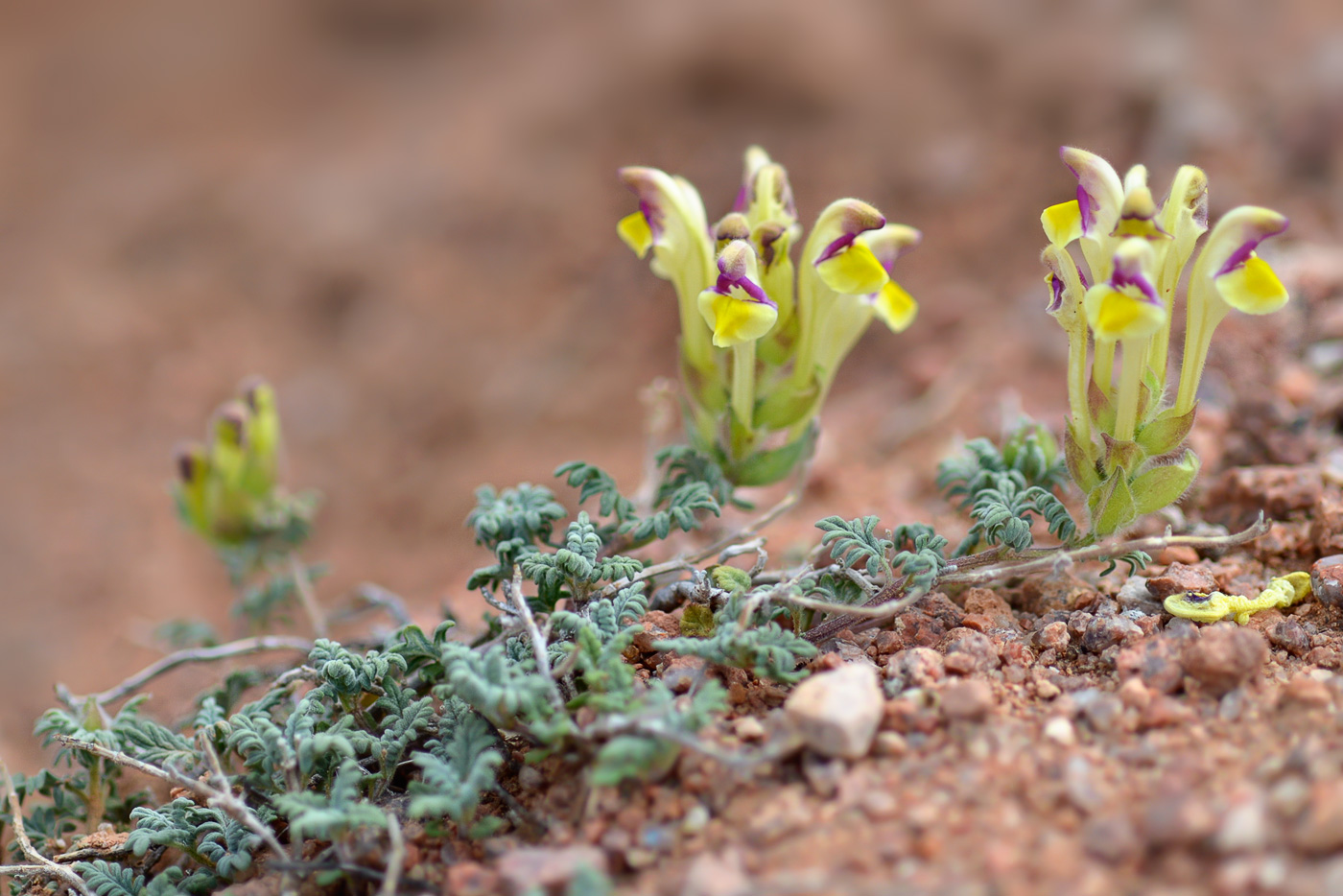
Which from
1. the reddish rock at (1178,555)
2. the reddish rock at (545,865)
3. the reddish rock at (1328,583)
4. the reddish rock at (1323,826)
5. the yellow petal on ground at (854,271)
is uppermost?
the yellow petal on ground at (854,271)

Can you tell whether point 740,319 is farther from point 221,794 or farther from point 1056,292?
point 221,794

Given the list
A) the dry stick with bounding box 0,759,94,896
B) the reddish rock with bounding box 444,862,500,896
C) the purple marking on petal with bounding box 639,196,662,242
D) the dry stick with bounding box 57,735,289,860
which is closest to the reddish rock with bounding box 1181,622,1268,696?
the reddish rock with bounding box 444,862,500,896

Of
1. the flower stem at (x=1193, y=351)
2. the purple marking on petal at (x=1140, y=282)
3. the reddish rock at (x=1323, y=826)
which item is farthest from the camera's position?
the flower stem at (x=1193, y=351)

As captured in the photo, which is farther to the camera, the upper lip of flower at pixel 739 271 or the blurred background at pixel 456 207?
the blurred background at pixel 456 207

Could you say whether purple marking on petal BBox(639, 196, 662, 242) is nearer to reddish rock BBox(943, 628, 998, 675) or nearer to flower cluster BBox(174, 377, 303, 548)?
reddish rock BBox(943, 628, 998, 675)

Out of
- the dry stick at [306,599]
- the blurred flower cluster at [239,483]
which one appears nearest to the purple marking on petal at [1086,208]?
the dry stick at [306,599]

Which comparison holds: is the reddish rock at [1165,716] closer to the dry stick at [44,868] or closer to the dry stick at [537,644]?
the dry stick at [537,644]

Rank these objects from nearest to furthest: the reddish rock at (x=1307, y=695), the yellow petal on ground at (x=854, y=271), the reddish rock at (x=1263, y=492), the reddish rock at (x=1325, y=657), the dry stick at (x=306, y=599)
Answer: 1. the reddish rock at (x=1307, y=695)
2. the reddish rock at (x=1325, y=657)
3. the yellow petal on ground at (x=854, y=271)
4. the reddish rock at (x=1263, y=492)
5. the dry stick at (x=306, y=599)
